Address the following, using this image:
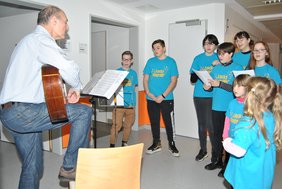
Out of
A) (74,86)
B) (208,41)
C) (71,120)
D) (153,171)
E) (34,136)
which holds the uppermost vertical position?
(208,41)

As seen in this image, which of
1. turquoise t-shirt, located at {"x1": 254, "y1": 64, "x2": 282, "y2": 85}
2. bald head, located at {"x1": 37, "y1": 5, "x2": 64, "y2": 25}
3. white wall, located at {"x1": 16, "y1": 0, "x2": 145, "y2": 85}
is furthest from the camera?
white wall, located at {"x1": 16, "y1": 0, "x2": 145, "y2": 85}

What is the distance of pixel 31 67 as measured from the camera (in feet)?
5.04

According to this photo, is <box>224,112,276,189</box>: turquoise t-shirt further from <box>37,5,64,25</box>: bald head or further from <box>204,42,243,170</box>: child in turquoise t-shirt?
<box>37,5,64,25</box>: bald head

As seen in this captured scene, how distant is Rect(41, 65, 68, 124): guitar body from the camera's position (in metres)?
1.49

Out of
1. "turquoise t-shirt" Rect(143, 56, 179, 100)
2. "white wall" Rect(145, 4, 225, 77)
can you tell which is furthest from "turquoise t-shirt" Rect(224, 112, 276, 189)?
"white wall" Rect(145, 4, 225, 77)

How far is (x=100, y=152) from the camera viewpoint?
1188 mm

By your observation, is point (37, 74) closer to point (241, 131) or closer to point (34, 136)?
point (34, 136)

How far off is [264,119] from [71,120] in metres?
1.23

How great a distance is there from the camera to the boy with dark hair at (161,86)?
331 centimetres

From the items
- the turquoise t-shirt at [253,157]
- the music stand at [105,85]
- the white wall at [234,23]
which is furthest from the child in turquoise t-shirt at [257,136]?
the white wall at [234,23]

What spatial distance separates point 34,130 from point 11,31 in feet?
10.1

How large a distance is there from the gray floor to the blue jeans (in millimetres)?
967

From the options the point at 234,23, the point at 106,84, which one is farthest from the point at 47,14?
the point at 234,23

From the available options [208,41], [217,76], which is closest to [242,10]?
[208,41]
